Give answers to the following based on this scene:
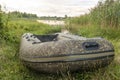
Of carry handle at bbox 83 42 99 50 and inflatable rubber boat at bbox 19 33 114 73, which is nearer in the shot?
inflatable rubber boat at bbox 19 33 114 73

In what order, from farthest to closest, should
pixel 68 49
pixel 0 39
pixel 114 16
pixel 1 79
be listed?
pixel 114 16 → pixel 0 39 → pixel 1 79 → pixel 68 49

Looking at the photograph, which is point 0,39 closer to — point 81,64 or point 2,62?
point 2,62

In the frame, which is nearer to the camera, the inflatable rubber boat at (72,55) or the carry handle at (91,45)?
the inflatable rubber boat at (72,55)

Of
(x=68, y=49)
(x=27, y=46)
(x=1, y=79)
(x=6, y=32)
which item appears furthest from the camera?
(x=6, y=32)

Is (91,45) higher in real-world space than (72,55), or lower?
higher

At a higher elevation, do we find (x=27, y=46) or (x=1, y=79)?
(x=27, y=46)

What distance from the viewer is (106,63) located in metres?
5.28

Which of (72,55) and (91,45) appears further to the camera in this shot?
(91,45)

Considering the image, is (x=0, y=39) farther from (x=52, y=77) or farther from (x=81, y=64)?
(x=81, y=64)

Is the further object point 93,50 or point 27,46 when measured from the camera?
point 27,46

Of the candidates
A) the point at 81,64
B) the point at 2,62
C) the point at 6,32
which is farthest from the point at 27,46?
the point at 6,32

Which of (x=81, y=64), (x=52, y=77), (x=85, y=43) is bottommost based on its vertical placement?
(x=52, y=77)

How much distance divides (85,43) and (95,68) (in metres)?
0.49

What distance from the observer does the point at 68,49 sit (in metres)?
4.98
